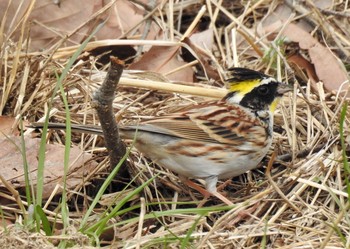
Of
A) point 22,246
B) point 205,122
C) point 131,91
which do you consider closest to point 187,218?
point 205,122

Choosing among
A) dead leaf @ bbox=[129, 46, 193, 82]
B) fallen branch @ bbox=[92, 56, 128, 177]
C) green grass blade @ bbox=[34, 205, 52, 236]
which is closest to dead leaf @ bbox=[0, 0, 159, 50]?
dead leaf @ bbox=[129, 46, 193, 82]

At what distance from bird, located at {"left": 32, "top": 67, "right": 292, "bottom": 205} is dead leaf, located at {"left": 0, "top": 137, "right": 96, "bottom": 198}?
0.34 metres

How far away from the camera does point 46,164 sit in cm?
451

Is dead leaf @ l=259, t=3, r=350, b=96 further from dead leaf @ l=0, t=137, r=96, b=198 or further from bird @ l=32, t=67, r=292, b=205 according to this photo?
dead leaf @ l=0, t=137, r=96, b=198

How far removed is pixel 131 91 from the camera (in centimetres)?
537

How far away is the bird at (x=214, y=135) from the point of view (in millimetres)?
4406

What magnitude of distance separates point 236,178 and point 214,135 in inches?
15.5

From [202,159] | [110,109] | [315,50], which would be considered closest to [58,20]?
[315,50]

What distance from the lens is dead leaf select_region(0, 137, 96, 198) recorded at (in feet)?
14.4

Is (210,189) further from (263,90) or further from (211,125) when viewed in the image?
(263,90)

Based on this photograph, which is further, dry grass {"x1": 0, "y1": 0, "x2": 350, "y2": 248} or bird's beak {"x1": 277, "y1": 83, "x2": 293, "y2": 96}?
bird's beak {"x1": 277, "y1": 83, "x2": 293, "y2": 96}

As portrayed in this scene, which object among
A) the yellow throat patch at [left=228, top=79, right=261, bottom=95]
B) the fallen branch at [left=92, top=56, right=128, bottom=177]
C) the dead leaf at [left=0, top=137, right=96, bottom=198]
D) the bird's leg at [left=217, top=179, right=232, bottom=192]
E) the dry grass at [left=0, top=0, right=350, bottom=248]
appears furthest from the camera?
the yellow throat patch at [left=228, top=79, right=261, bottom=95]

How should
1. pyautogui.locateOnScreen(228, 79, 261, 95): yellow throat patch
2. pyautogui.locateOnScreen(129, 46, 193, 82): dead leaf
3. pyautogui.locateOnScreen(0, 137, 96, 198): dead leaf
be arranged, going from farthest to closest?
pyautogui.locateOnScreen(129, 46, 193, 82): dead leaf < pyautogui.locateOnScreen(228, 79, 261, 95): yellow throat patch < pyautogui.locateOnScreen(0, 137, 96, 198): dead leaf

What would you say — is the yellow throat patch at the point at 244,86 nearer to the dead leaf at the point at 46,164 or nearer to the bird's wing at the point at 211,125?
the bird's wing at the point at 211,125
